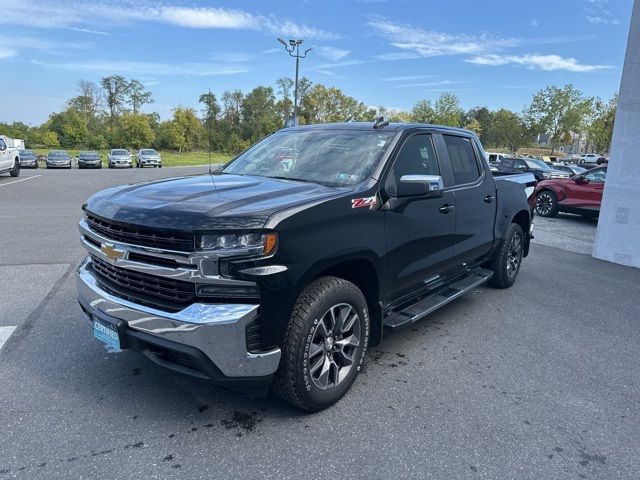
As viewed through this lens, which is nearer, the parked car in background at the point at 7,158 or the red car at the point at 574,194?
the red car at the point at 574,194

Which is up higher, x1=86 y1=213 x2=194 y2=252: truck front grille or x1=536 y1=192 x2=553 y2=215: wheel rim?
x1=86 y1=213 x2=194 y2=252: truck front grille

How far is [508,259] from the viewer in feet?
19.1

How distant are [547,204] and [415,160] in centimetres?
1191

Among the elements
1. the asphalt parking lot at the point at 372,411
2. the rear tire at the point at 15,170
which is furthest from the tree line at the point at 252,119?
the asphalt parking lot at the point at 372,411

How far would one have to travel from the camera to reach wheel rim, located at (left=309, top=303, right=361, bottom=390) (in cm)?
298

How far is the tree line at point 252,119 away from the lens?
5912cm

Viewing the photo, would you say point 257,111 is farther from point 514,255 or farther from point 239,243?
point 239,243

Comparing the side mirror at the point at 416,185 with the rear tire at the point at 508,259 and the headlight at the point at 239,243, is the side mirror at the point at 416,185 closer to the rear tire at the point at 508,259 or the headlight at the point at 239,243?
the headlight at the point at 239,243

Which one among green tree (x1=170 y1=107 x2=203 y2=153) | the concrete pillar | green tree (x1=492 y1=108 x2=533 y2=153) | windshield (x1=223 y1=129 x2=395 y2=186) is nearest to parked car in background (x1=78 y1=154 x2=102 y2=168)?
green tree (x1=170 y1=107 x2=203 y2=153)

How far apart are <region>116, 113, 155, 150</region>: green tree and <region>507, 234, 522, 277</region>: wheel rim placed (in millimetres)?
70209

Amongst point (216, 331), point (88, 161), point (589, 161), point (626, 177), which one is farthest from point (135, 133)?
point (216, 331)

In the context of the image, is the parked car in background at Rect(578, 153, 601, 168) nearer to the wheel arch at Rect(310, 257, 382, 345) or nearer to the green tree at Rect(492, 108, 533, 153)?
the green tree at Rect(492, 108, 533, 153)

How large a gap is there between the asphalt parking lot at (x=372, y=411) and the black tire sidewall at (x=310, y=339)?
0.12 m

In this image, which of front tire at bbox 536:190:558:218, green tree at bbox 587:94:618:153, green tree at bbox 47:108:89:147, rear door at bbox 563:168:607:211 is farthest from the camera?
green tree at bbox 47:108:89:147
